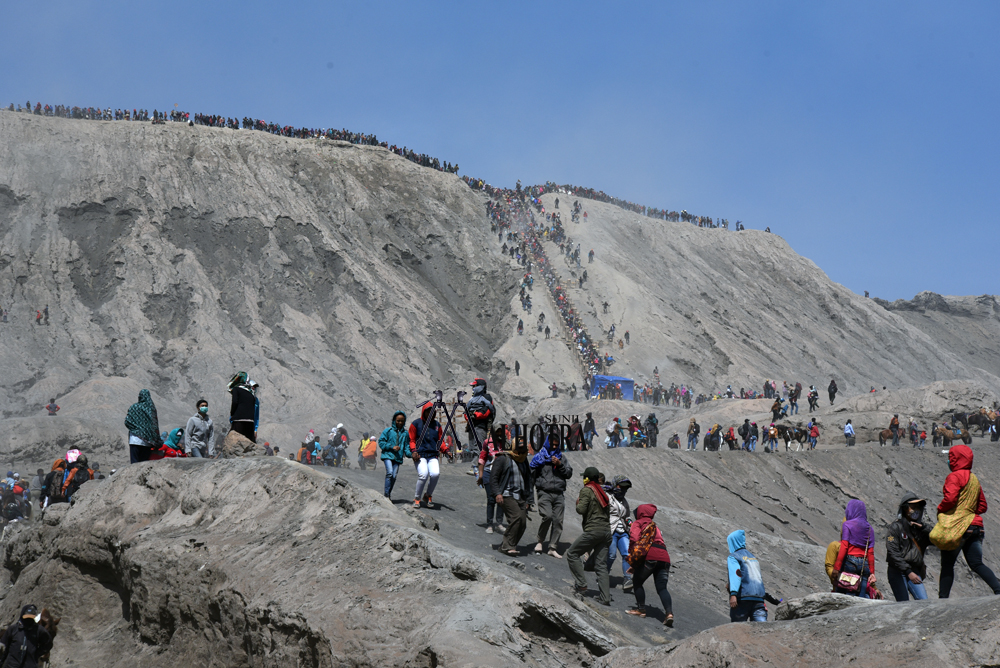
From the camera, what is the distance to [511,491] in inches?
395

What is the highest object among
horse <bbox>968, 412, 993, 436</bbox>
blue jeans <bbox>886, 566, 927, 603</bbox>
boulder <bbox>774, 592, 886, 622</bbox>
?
horse <bbox>968, 412, 993, 436</bbox>

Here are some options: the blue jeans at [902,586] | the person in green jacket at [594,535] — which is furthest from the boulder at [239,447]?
the blue jeans at [902,586]

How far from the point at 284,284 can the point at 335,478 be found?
35.7 meters

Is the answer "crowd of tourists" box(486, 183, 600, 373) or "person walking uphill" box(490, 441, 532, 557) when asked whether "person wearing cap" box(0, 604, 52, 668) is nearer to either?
"person walking uphill" box(490, 441, 532, 557)

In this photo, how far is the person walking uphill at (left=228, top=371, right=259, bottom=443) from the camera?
11.0 meters

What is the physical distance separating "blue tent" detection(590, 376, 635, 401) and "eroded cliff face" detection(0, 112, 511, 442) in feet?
20.8

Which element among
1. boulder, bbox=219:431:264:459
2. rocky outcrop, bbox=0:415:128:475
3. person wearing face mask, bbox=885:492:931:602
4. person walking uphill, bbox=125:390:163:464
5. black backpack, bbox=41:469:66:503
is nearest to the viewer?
person wearing face mask, bbox=885:492:931:602

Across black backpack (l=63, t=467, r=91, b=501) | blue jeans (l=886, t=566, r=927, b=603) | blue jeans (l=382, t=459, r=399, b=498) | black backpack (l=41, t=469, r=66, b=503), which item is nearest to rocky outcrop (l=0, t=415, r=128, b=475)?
black backpack (l=41, t=469, r=66, b=503)

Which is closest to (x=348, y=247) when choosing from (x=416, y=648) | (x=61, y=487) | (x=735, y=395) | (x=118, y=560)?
(x=735, y=395)

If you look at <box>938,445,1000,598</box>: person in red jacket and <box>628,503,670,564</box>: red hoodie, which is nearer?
<box>938,445,1000,598</box>: person in red jacket

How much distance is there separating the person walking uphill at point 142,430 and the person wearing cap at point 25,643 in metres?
3.92

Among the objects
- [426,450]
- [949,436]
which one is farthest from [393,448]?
[949,436]

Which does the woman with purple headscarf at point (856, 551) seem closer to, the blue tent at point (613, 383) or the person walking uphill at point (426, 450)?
the person walking uphill at point (426, 450)

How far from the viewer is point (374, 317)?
146ft
